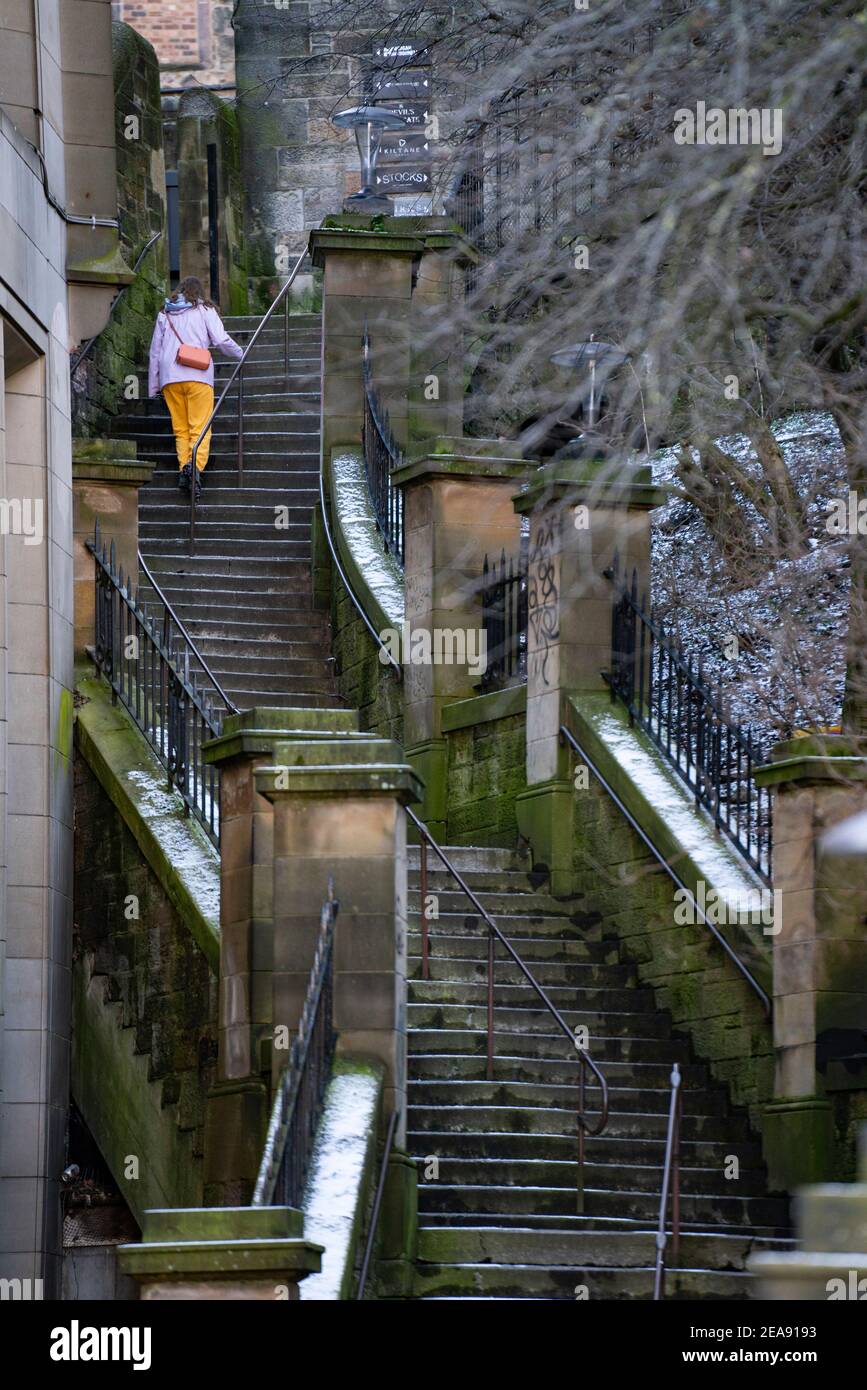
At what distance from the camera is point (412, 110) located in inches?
1203

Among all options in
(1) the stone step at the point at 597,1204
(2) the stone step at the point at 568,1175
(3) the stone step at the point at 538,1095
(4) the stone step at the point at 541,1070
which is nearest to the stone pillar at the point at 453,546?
(4) the stone step at the point at 541,1070

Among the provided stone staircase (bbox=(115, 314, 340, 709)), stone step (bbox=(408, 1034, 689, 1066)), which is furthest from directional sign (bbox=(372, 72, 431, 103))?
stone step (bbox=(408, 1034, 689, 1066))

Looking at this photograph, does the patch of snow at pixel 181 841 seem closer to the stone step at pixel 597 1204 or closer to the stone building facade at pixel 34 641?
the stone building facade at pixel 34 641

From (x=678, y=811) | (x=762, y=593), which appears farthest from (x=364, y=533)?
(x=678, y=811)

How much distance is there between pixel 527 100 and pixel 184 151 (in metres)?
17.6

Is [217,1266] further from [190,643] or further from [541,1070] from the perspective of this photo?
[190,643]

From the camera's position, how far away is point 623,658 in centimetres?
1691

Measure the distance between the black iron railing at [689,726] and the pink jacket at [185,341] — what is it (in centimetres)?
649

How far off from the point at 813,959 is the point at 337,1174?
325 centimetres

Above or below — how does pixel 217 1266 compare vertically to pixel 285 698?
below

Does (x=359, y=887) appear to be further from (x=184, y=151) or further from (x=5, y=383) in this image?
(x=184, y=151)
